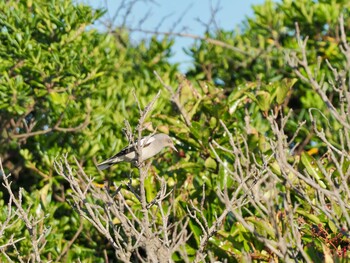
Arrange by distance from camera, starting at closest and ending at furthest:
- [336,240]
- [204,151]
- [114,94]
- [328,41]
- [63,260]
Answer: [336,240]
[204,151]
[63,260]
[114,94]
[328,41]

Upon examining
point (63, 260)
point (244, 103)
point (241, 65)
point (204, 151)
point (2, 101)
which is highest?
point (241, 65)

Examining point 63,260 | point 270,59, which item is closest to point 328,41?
point 270,59

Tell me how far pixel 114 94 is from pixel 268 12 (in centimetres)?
243

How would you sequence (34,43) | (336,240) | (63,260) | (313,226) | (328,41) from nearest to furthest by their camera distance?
(336,240) < (313,226) < (63,260) < (34,43) < (328,41)

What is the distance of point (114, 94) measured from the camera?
820 cm

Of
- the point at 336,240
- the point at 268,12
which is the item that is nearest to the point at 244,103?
the point at 336,240

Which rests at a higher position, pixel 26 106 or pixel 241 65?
pixel 241 65

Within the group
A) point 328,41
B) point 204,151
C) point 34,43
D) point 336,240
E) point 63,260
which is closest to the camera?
point 336,240

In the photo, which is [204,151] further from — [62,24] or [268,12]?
[268,12]

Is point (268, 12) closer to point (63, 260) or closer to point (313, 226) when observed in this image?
point (63, 260)

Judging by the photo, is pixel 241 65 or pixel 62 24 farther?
pixel 241 65

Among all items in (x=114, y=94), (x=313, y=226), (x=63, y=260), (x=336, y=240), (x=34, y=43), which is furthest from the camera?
(x=114, y=94)

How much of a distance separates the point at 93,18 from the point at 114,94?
0.73m

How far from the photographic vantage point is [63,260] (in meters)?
6.78
